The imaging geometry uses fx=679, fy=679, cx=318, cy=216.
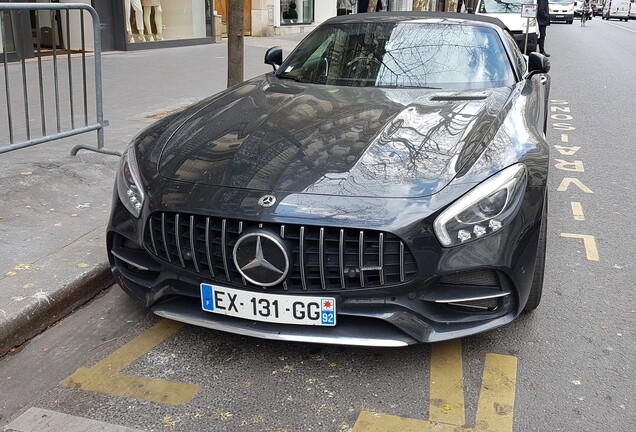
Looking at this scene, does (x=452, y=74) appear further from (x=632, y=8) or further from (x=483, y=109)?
(x=632, y=8)

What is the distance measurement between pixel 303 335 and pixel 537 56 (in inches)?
128

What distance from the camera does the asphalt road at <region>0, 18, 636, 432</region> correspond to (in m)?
2.70

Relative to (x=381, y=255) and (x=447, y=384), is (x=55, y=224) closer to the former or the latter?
(x=381, y=255)

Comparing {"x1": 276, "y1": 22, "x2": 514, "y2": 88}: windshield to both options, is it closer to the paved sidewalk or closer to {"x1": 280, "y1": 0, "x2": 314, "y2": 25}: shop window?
the paved sidewalk

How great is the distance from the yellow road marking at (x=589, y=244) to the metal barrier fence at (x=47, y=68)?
394 centimetres

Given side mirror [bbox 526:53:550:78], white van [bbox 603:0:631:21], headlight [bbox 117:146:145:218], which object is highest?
white van [bbox 603:0:631:21]

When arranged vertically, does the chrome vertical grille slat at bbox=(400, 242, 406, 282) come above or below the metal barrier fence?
below

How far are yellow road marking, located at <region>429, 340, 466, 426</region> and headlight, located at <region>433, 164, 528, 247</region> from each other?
0.63 meters

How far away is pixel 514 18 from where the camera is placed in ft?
56.4

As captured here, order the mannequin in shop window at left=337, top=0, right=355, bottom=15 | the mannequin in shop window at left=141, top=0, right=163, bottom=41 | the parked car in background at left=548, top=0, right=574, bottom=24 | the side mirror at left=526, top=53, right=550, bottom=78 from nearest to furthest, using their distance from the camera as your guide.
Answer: the side mirror at left=526, top=53, right=550, bottom=78 < the mannequin in shop window at left=141, top=0, right=163, bottom=41 < the mannequin in shop window at left=337, top=0, right=355, bottom=15 < the parked car in background at left=548, top=0, right=574, bottom=24

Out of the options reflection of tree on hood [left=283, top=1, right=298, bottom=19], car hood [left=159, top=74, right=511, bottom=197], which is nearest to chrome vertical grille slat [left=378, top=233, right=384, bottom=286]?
car hood [left=159, top=74, right=511, bottom=197]

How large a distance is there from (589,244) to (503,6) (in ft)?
48.9

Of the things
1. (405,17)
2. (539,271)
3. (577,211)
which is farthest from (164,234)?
(577,211)

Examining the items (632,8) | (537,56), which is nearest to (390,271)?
(537,56)
